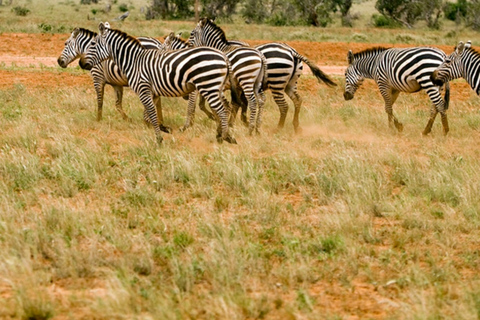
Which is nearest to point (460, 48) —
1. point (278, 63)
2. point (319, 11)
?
point (278, 63)

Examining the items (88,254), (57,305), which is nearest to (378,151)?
(88,254)

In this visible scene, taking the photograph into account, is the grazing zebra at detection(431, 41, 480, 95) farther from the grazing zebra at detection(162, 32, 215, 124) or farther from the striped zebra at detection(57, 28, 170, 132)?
the striped zebra at detection(57, 28, 170, 132)

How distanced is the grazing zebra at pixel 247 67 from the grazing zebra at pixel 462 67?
2.95 metres

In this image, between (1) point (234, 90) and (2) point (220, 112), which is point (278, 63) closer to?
(1) point (234, 90)

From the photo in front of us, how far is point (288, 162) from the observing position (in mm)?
9047

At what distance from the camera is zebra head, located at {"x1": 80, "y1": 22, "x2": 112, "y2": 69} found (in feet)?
35.9

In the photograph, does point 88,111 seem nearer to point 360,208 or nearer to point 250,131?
point 250,131

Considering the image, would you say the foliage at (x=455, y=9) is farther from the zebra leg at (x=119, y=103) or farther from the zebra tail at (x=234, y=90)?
the zebra tail at (x=234, y=90)

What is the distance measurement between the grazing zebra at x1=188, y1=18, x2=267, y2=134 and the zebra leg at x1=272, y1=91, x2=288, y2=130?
26 cm

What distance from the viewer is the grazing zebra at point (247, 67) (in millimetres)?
11094

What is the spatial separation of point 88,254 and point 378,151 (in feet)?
17.0

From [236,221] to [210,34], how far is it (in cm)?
601

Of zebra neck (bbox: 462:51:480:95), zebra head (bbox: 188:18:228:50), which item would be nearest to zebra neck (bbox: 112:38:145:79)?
zebra head (bbox: 188:18:228:50)

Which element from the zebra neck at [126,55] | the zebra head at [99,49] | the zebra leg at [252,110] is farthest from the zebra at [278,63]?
the zebra head at [99,49]
